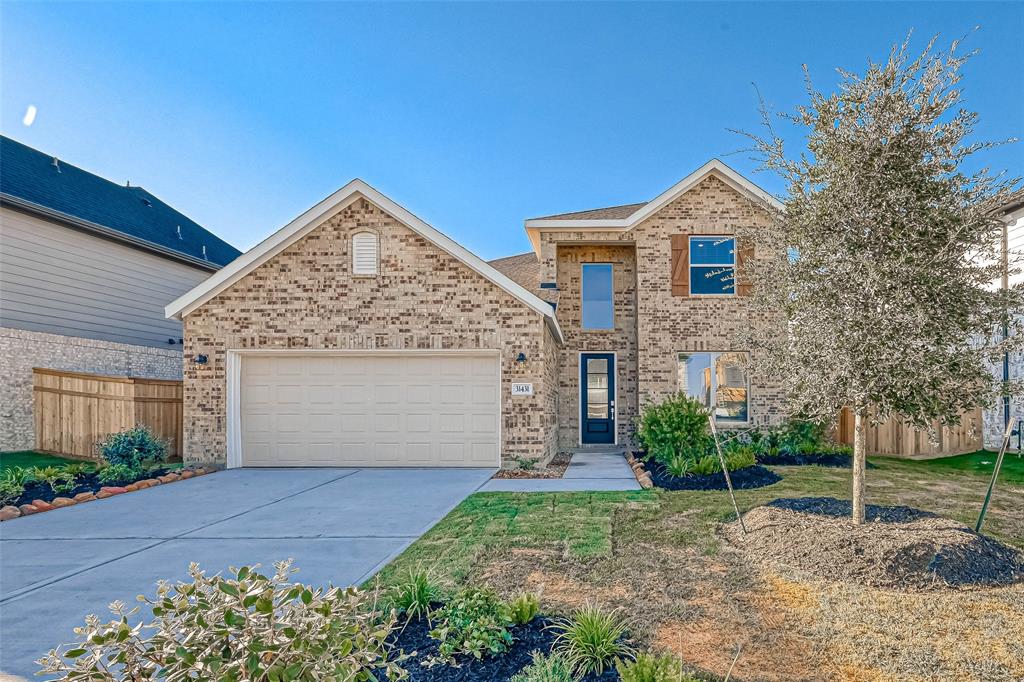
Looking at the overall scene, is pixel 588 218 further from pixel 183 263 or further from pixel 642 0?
pixel 183 263

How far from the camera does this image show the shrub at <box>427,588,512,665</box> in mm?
3111

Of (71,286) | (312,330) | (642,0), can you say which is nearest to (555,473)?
(312,330)

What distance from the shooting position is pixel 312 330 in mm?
11258

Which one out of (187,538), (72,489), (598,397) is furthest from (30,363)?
(598,397)

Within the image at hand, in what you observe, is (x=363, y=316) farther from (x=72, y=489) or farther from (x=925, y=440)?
(x=925, y=440)

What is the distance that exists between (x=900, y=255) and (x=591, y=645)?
170 inches

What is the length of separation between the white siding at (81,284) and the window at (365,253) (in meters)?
8.46

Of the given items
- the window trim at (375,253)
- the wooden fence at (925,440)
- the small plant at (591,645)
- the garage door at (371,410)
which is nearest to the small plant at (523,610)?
the small plant at (591,645)

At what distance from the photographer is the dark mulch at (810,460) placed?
36.1ft

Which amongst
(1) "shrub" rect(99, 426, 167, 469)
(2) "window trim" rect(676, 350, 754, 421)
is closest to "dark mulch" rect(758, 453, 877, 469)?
(2) "window trim" rect(676, 350, 754, 421)

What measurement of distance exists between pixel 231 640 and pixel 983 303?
6100 millimetres

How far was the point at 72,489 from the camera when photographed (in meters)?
8.85

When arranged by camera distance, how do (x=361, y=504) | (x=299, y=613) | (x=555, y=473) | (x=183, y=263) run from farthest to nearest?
(x=183, y=263)
(x=555, y=473)
(x=361, y=504)
(x=299, y=613)

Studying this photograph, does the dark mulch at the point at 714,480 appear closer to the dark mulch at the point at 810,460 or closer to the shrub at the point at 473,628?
the dark mulch at the point at 810,460
